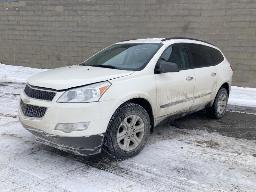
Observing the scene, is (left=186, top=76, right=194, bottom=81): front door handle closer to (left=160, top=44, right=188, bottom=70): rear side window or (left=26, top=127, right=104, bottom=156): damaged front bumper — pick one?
(left=160, top=44, right=188, bottom=70): rear side window

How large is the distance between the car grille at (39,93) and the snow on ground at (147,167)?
2.84 ft

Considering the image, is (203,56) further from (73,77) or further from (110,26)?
(110,26)

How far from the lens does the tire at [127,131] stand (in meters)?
4.52

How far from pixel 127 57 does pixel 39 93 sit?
1.61 m

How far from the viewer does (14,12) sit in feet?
46.2

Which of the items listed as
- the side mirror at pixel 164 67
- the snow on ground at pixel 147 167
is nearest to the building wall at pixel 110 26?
the snow on ground at pixel 147 167

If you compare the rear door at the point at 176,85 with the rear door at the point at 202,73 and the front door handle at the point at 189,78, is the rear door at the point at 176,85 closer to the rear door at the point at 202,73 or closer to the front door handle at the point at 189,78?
the front door handle at the point at 189,78

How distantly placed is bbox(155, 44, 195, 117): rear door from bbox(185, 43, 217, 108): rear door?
177 millimetres

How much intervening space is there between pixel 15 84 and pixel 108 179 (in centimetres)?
797

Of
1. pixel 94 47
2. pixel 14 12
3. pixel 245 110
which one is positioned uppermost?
pixel 14 12

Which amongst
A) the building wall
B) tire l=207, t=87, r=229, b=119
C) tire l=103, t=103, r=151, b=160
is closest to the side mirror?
tire l=103, t=103, r=151, b=160

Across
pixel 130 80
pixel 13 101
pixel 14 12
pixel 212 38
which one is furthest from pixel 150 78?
pixel 14 12

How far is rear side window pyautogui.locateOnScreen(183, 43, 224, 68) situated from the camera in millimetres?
6177

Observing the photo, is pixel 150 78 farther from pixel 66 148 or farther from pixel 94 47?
pixel 94 47
